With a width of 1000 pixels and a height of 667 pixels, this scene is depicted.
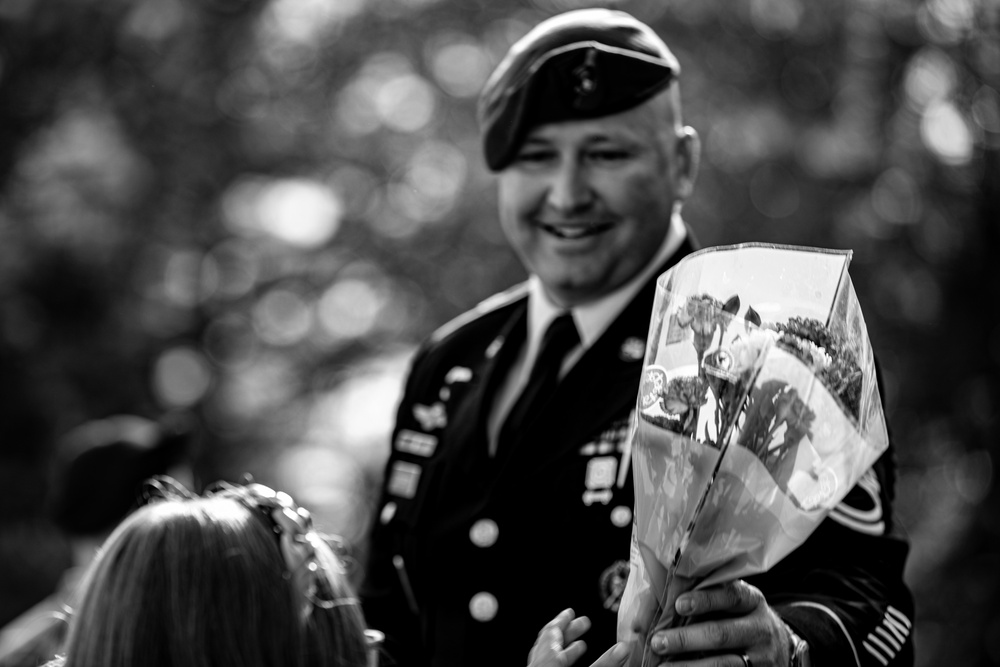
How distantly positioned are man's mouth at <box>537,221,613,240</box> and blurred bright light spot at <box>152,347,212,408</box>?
908 cm

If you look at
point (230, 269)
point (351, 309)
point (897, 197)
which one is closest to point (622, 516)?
point (897, 197)

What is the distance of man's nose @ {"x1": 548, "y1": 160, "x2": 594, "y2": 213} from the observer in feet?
8.26

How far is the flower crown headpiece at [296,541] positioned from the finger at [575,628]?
340 mm

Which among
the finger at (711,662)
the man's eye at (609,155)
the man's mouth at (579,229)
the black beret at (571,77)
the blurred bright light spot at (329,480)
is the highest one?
the black beret at (571,77)

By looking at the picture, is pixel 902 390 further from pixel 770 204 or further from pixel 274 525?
pixel 274 525

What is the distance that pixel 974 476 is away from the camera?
834 centimetres

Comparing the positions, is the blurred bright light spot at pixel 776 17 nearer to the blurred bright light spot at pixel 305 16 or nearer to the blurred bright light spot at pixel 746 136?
the blurred bright light spot at pixel 746 136

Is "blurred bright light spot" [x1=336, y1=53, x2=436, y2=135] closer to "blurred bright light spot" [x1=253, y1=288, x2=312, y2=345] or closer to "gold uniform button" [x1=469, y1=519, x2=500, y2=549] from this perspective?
"blurred bright light spot" [x1=253, y1=288, x2=312, y2=345]

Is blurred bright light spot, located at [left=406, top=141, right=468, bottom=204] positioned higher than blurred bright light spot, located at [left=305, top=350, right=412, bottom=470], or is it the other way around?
blurred bright light spot, located at [left=406, top=141, right=468, bottom=204]

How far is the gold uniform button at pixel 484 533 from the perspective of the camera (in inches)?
96.4

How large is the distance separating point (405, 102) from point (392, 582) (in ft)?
33.8

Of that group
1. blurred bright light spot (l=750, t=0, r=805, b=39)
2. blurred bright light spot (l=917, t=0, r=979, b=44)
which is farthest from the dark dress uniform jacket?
blurred bright light spot (l=750, t=0, r=805, b=39)

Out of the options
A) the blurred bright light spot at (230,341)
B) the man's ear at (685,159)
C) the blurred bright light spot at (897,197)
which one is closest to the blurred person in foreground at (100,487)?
the man's ear at (685,159)

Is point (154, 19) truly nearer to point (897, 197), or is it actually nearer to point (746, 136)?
point (746, 136)
